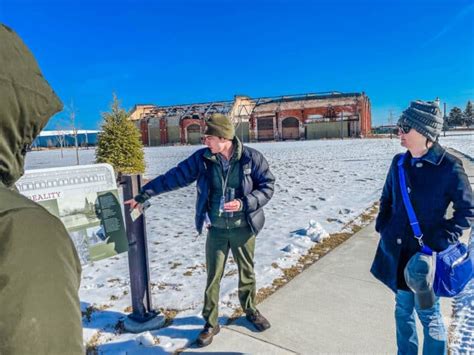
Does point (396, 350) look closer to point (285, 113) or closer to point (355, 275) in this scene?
point (355, 275)

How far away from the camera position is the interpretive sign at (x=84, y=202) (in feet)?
7.21

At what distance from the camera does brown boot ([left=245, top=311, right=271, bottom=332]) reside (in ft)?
9.75

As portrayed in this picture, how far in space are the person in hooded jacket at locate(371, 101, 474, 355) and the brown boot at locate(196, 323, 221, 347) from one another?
4.50ft

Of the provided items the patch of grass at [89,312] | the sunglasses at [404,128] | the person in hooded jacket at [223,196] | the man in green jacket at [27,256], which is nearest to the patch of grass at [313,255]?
the person in hooded jacket at [223,196]

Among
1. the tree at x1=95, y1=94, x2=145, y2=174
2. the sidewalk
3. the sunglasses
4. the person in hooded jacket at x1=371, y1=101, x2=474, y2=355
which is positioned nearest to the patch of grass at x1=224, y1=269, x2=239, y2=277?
the sidewalk

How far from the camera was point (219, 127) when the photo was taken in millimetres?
2838

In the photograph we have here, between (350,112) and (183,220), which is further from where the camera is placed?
(350,112)

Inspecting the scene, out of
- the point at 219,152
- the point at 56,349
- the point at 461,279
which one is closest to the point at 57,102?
the point at 56,349

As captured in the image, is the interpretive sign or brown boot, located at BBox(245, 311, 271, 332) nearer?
the interpretive sign

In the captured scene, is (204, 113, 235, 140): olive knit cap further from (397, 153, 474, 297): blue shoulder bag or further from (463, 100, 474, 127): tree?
(463, 100, 474, 127): tree

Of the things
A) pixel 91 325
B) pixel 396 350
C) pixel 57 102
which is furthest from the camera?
pixel 91 325

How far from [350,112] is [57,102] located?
5227 cm

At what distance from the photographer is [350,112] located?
4981cm

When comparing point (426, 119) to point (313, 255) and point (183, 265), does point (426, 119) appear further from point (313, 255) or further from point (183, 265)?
point (183, 265)
